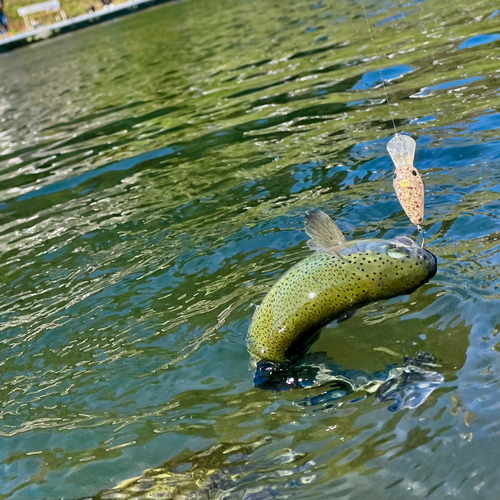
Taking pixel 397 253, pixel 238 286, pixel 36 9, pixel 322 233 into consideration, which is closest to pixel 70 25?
pixel 36 9

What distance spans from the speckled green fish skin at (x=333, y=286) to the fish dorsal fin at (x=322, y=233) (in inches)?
2.2

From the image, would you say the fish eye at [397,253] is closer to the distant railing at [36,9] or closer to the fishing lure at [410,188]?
the fishing lure at [410,188]

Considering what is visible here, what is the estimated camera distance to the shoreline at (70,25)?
42.8 meters

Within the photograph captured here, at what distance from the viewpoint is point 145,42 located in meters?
27.5

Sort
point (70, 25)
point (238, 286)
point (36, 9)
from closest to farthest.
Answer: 1. point (238, 286)
2. point (70, 25)
3. point (36, 9)

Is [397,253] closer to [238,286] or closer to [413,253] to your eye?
[413,253]

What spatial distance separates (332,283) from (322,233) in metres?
0.33

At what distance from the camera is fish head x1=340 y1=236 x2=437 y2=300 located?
360 centimetres

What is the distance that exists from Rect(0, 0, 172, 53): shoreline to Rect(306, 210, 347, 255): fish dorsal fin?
1741 inches

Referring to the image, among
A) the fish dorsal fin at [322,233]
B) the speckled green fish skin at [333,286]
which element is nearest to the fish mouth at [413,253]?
the speckled green fish skin at [333,286]

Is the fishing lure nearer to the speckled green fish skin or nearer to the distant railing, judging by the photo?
the speckled green fish skin

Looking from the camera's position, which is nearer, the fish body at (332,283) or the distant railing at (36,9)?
the fish body at (332,283)

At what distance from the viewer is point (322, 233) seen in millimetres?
3721

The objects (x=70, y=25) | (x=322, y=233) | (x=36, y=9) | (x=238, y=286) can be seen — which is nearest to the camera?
(x=322, y=233)
